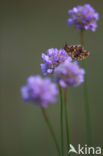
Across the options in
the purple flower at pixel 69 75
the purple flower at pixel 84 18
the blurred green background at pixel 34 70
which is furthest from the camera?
the blurred green background at pixel 34 70

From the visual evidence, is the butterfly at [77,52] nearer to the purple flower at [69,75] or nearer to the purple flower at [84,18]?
the purple flower at [84,18]

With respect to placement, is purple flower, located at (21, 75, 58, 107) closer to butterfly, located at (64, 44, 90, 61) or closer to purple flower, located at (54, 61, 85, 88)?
purple flower, located at (54, 61, 85, 88)

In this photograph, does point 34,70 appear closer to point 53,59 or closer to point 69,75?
point 53,59

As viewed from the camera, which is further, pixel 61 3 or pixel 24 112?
pixel 61 3

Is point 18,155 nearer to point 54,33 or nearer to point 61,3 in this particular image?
point 54,33

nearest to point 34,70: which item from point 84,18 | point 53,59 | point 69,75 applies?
point 84,18

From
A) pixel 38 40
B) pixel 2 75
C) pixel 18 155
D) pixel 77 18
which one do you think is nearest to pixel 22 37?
pixel 38 40

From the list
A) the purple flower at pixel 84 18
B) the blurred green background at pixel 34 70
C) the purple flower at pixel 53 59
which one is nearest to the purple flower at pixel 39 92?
the purple flower at pixel 53 59
